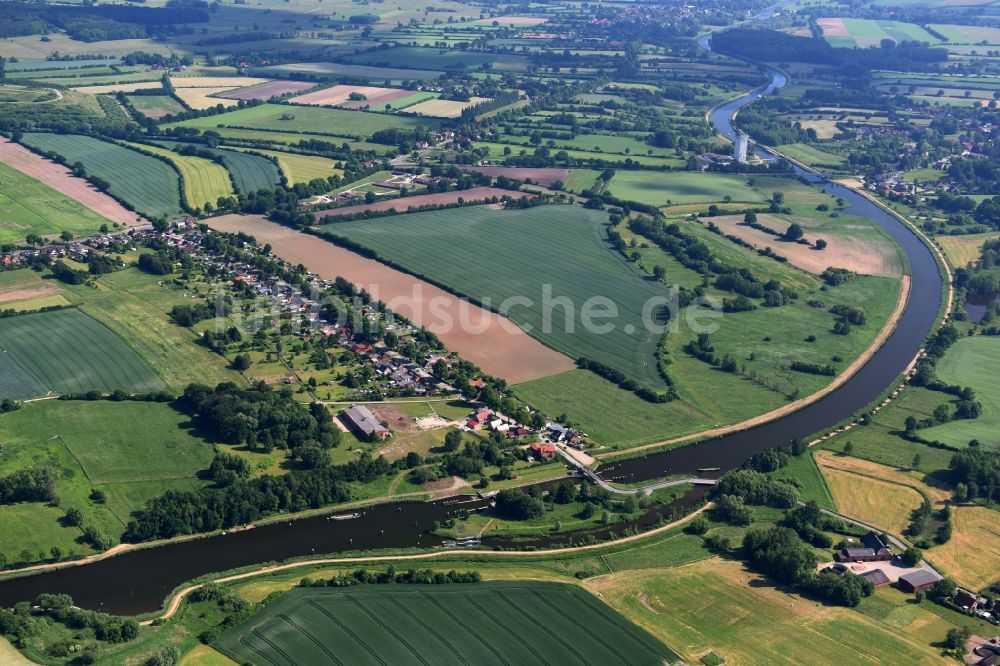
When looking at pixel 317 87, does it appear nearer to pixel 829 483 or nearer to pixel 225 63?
pixel 225 63

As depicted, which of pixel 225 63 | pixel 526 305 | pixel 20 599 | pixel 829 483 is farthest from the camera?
pixel 225 63

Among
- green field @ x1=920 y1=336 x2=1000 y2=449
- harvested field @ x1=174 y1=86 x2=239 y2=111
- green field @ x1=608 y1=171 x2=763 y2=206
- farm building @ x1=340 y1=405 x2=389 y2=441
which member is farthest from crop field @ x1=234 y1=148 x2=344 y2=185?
green field @ x1=920 y1=336 x2=1000 y2=449

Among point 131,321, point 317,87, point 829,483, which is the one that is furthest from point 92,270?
point 317,87

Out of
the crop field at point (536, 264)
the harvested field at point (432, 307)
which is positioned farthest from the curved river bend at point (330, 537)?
the harvested field at point (432, 307)

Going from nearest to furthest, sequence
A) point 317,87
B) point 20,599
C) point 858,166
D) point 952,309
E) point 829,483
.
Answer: point 20,599 → point 829,483 → point 952,309 → point 858,166 → point 317,87

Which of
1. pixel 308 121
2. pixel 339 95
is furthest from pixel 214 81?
pixel 308 121

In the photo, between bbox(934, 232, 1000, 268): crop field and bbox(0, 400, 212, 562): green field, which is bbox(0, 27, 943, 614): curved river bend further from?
bbox(934, 232, 1000, 268): crop field
